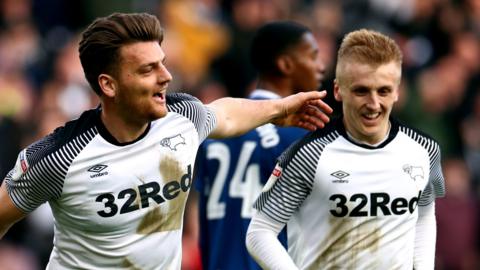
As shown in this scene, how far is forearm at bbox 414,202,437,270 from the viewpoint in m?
7.29

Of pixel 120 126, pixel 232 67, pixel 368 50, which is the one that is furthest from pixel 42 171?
pixel 232 67

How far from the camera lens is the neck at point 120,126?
6.93 meters

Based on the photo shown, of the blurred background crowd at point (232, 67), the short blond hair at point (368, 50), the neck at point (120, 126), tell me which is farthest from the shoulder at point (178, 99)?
the blurred background crowd at point (232, 67)

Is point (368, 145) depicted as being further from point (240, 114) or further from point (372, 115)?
point (240, 114)

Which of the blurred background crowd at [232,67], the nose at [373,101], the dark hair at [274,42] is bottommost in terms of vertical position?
the nose at [373,101]

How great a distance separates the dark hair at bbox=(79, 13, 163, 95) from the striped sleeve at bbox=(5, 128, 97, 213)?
398 millimetres

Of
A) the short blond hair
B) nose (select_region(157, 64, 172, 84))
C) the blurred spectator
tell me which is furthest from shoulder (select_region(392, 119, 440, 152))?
the blurred spectator

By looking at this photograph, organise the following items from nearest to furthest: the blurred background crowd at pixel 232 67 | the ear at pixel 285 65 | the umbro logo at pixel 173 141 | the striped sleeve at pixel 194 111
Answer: the umbro logo at pixel 173 141, the striped sleeve at pixel 194 111, the ear at pixel 285 65, the blurred background crowd at pixel 232 67

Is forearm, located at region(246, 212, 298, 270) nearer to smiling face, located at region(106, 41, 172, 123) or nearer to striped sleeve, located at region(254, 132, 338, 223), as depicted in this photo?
striped sleeve, located at region(254, 132, 338, 223)

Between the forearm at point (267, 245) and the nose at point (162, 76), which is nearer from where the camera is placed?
the nose at point (162, 76)

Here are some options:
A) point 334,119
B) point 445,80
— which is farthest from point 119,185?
point 445,80

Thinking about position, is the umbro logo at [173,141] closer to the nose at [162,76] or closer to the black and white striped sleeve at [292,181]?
the nose at [162,76]

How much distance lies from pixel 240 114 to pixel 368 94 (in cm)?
82

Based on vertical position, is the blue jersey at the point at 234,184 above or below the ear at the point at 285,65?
below
